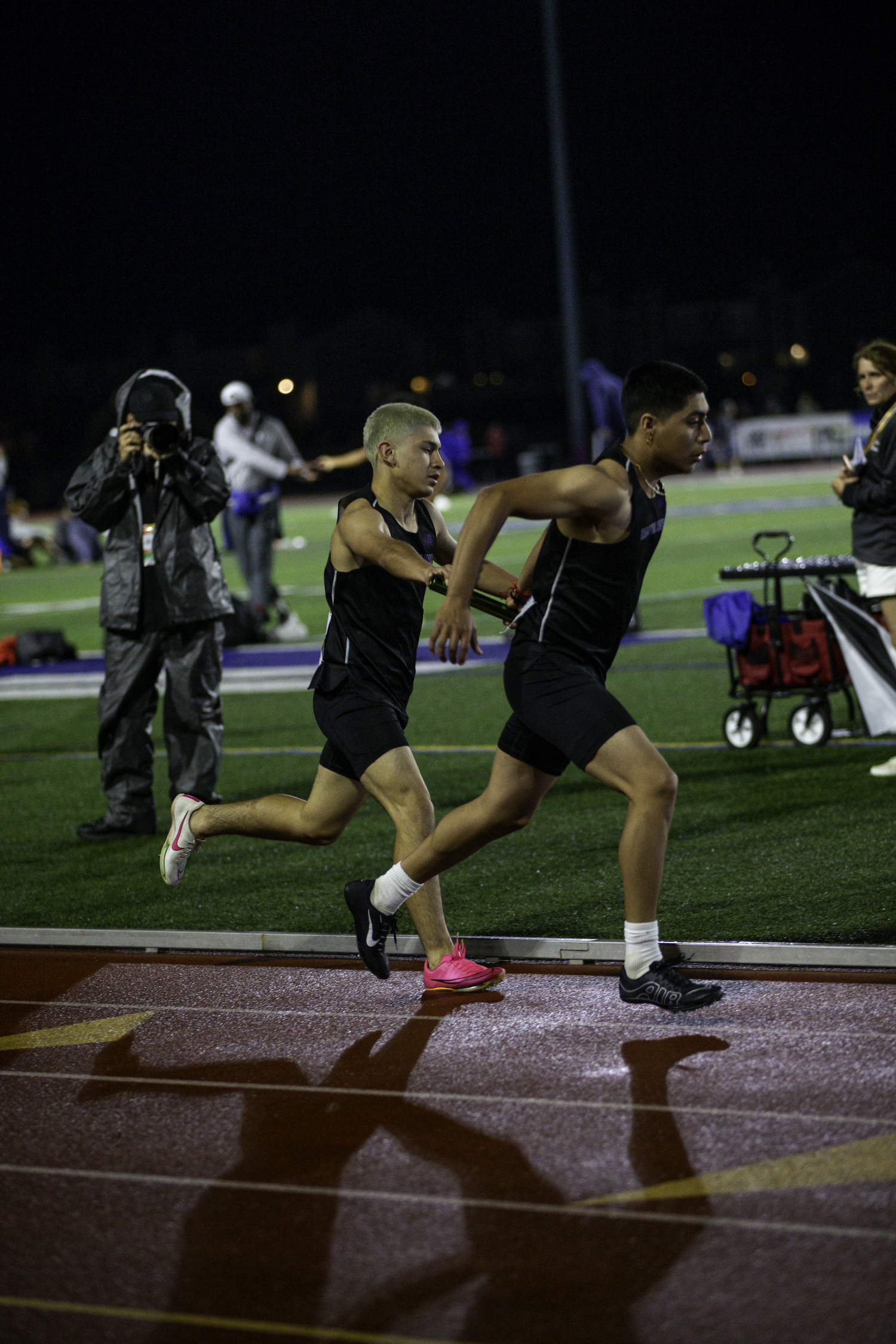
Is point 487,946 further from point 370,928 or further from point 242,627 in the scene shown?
point 242,627

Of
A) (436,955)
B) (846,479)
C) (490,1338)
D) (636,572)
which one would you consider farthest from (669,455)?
(846,479)

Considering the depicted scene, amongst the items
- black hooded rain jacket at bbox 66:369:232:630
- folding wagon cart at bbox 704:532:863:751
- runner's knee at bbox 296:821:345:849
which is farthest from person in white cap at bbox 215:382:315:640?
runner's knee at bbox 296:821:345:849

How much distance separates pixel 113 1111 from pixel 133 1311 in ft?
3.89

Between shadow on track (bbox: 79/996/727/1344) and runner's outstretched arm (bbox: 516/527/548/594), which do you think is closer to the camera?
shadow on track (bbox: 79/996/727/1344)

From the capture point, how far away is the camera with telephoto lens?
7.53 meters

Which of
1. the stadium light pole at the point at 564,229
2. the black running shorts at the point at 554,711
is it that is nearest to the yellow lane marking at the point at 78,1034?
the black running shorts at the point at 554,711

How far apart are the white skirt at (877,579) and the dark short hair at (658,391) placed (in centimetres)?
354

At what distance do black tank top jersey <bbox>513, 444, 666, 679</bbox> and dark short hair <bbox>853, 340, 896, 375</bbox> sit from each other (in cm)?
348

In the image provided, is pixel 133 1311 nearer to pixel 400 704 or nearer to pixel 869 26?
pixel 400 704

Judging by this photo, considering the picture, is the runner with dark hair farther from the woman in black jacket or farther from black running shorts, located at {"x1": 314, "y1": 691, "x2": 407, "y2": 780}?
the woman in black jacket

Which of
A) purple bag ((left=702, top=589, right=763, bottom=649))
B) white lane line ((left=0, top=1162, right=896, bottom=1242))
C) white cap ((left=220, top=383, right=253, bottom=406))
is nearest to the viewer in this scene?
white lane line ((left=0, top=1162, right=896, bottom=1242))

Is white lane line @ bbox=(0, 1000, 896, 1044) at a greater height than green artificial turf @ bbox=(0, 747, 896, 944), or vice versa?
green artificial turf @ bbox=(0, 747, 896, 944)

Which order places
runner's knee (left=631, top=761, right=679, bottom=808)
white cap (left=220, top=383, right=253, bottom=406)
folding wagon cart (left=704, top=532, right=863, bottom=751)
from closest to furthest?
runner's knee (left=631, top=761, right=679, bottom=808)
folding wagon cart (left=704, top=532, right=863, bottom=751)
white cap (left=220, top=383, right=253, bottom=406)

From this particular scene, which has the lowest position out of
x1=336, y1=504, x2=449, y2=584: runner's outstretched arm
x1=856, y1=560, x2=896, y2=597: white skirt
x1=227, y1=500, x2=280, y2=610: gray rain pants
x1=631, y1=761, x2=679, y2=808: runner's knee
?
x1=631, y1=761, x2=679, y2=808: runner's knee
